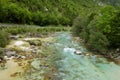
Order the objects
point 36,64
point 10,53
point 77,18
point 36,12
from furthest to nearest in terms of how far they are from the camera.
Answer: point 36,12
point 77,18
point 10,53
point 36,64

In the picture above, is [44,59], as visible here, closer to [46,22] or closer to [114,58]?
[114,58]

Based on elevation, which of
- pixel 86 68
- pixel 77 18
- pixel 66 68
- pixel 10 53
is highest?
pixel 77 18

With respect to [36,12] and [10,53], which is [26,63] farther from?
[36,12]

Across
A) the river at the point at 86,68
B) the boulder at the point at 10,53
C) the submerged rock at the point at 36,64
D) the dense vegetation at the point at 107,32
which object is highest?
the dense vegetation at the point at 107,32

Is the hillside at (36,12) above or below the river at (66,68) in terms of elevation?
above

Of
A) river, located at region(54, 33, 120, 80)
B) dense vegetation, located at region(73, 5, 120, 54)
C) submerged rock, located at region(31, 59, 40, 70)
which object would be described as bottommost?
river, located at region(54, 33, 120, 80)

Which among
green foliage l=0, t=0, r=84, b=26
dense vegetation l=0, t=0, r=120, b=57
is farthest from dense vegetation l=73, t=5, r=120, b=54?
green foliage l=0, t=0, r=84, b=26

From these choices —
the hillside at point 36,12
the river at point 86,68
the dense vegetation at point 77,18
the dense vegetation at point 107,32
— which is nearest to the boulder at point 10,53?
the dense vegetation at point 77,18

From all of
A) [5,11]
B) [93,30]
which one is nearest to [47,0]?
[5,11]

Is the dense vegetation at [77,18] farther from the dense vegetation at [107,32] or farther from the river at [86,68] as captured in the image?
the river at [86,68]

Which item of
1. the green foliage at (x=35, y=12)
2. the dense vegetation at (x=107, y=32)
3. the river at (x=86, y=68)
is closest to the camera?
the river at (x=86, y=68)

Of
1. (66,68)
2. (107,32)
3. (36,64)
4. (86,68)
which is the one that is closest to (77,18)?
(107,32)

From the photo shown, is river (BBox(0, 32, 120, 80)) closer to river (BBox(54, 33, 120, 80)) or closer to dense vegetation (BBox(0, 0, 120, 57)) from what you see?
river (BBox(54, 33, 120, 80))

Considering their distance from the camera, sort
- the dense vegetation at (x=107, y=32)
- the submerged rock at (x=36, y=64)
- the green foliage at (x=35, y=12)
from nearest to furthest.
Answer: the submerged rock at (x=36, y=64) → the dense vegetation at (x=107, y=32) → the green foliage at (x=35, y=12)
